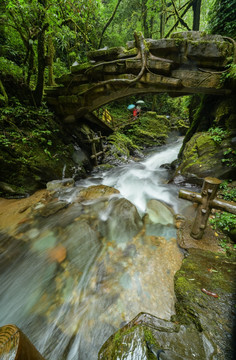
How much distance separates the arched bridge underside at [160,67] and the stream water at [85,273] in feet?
14.5

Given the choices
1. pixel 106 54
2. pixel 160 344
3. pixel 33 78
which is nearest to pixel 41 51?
pixel 106 54

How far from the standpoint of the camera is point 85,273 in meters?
2.53

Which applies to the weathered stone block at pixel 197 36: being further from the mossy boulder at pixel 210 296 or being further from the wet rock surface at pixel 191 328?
the wet rock surface at pixel 191 328

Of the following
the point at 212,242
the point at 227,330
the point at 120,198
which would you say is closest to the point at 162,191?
the point at 120,198

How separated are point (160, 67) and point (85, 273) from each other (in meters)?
6.39

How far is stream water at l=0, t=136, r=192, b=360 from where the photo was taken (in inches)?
73.5

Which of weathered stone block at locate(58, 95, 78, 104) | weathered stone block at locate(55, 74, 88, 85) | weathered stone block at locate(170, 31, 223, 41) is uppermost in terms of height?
weathered stone block at locate(170, 31, 223, 41)

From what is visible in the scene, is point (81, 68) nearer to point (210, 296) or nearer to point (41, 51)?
point (41, 51)

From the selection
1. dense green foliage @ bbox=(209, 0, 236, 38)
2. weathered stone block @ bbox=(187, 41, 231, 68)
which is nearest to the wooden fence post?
weathered stone block @ bbox=(187, 41, 231, 68)


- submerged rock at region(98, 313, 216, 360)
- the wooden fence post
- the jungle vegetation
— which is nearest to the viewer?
submerged rock at region(98, 313, 216, 360)

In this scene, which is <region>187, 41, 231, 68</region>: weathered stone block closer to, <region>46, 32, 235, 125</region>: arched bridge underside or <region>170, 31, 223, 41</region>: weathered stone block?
<region>46, 32, 235, 125</region>: arched bridge underside

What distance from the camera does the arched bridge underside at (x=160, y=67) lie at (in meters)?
4.73

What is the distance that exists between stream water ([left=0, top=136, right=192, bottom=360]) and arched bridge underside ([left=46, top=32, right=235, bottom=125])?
4410mm

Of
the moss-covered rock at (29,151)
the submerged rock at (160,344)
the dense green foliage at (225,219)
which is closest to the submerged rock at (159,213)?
the dense green foliage at (225,219)
